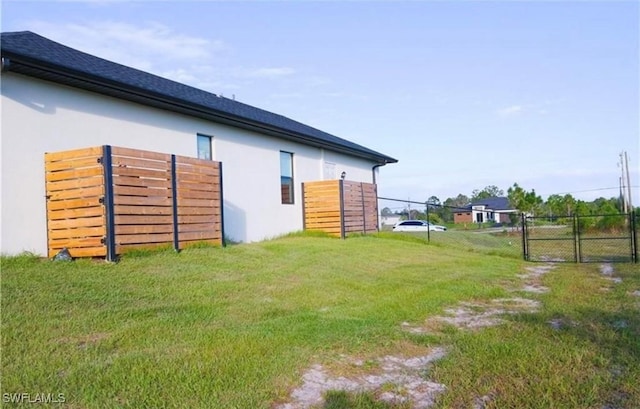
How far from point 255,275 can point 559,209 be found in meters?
46.0

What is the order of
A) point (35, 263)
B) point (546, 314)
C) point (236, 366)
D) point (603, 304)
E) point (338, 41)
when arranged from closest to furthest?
point (236, 366), point (546, 314), point (603, 304), point (35, 263), point (338, 41)

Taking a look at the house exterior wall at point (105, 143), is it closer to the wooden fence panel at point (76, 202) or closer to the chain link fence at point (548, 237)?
the wooden fence panel at point (76, 202)

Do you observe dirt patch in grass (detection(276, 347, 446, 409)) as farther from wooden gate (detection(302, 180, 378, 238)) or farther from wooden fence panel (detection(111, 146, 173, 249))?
wooden gate (detection(302, 180, 378, 238))

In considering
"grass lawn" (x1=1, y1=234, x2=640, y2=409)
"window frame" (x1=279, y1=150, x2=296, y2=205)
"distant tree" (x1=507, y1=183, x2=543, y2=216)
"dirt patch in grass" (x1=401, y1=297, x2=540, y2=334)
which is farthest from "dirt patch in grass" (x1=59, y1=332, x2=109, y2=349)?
"distant tree" (x1=507, y1=183, x2=543, y2=216)

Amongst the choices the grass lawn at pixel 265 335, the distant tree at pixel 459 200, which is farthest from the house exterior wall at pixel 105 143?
the distant tree at pixel 459 200

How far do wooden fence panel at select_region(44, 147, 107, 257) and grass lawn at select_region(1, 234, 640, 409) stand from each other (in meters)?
0.52

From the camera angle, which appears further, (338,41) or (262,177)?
(262,177)

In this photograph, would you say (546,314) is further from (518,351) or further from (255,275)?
(255,275)

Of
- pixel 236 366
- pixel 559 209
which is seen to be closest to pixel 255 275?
pixel 236 366

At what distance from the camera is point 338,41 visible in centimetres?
1170

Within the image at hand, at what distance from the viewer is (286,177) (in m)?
14.1

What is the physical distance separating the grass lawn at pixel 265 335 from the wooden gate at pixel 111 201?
1.35ft

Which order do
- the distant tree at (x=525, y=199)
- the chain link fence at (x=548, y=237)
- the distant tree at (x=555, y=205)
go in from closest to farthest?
the chain link fence at (x=548, y=237) → the distant tree at (x=525, y=199) → the distant tree at (x=555, y=205)

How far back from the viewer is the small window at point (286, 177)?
1384 cm
